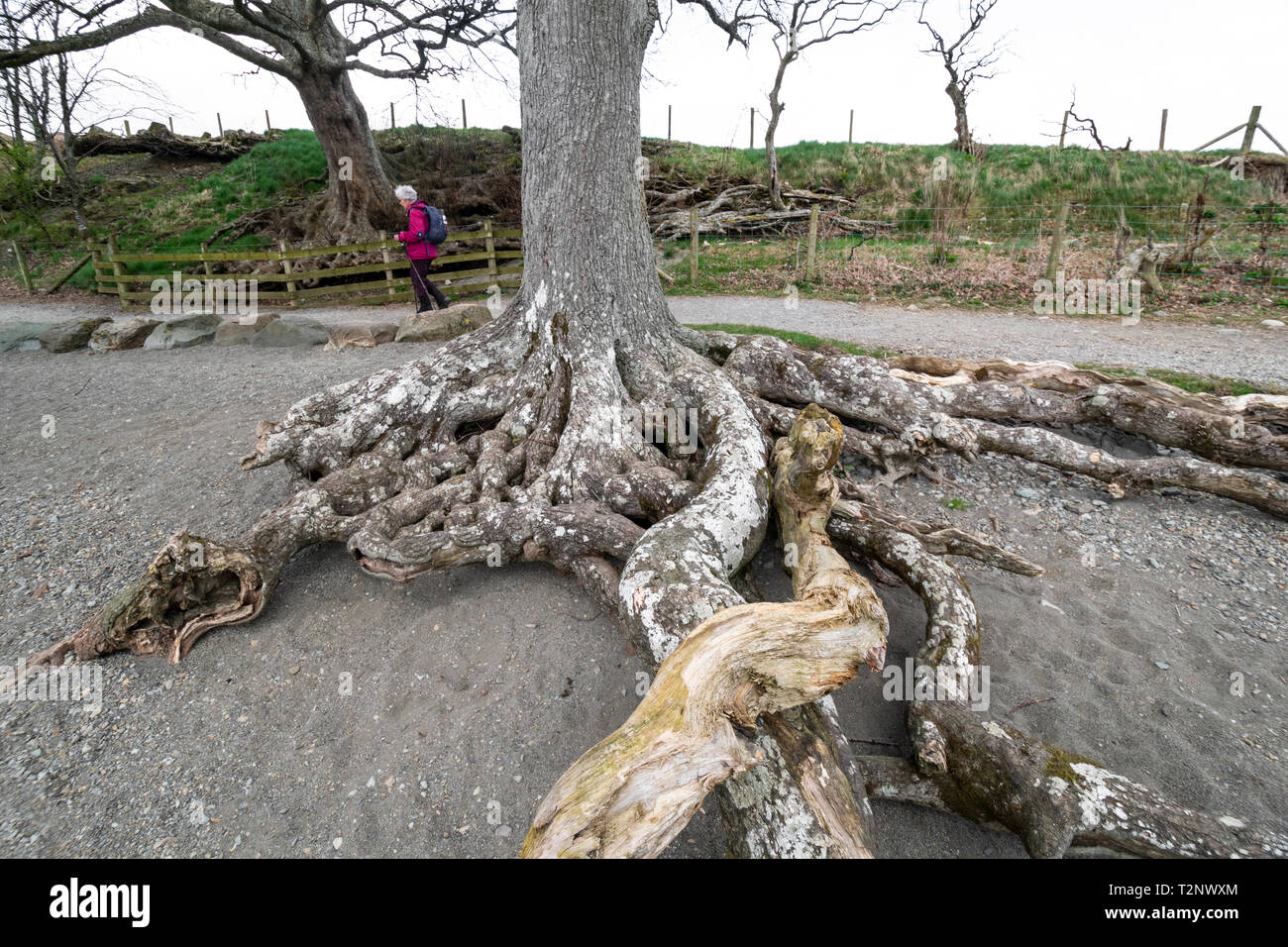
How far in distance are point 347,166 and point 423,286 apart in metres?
7.97

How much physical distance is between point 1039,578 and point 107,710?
5609mm

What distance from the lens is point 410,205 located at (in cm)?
1004

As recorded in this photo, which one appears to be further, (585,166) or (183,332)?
(183,332)

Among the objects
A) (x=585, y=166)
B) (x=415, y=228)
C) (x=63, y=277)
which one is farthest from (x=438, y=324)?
(x=63, y=277)

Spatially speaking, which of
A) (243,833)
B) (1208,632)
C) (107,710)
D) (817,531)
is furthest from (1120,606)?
(107,710)

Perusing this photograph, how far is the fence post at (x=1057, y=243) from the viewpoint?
1160 centimetres

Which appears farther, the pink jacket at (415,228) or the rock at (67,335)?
the rock at (67,335)

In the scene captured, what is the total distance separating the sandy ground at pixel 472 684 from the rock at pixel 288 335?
5706mm

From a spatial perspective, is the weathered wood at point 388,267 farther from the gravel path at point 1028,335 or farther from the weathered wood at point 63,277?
the weathered wood at point 63,277

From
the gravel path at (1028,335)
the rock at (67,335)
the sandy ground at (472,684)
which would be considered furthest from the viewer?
the rock at (67,335)

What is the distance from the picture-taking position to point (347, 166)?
52.9 ft

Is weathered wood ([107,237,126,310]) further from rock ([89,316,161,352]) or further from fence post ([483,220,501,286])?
fence post ([483,220,501,286])

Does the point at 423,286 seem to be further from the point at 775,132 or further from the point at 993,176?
the point at 993,176

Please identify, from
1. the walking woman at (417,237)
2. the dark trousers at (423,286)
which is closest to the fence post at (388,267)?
the dark trousers at (423,286)
